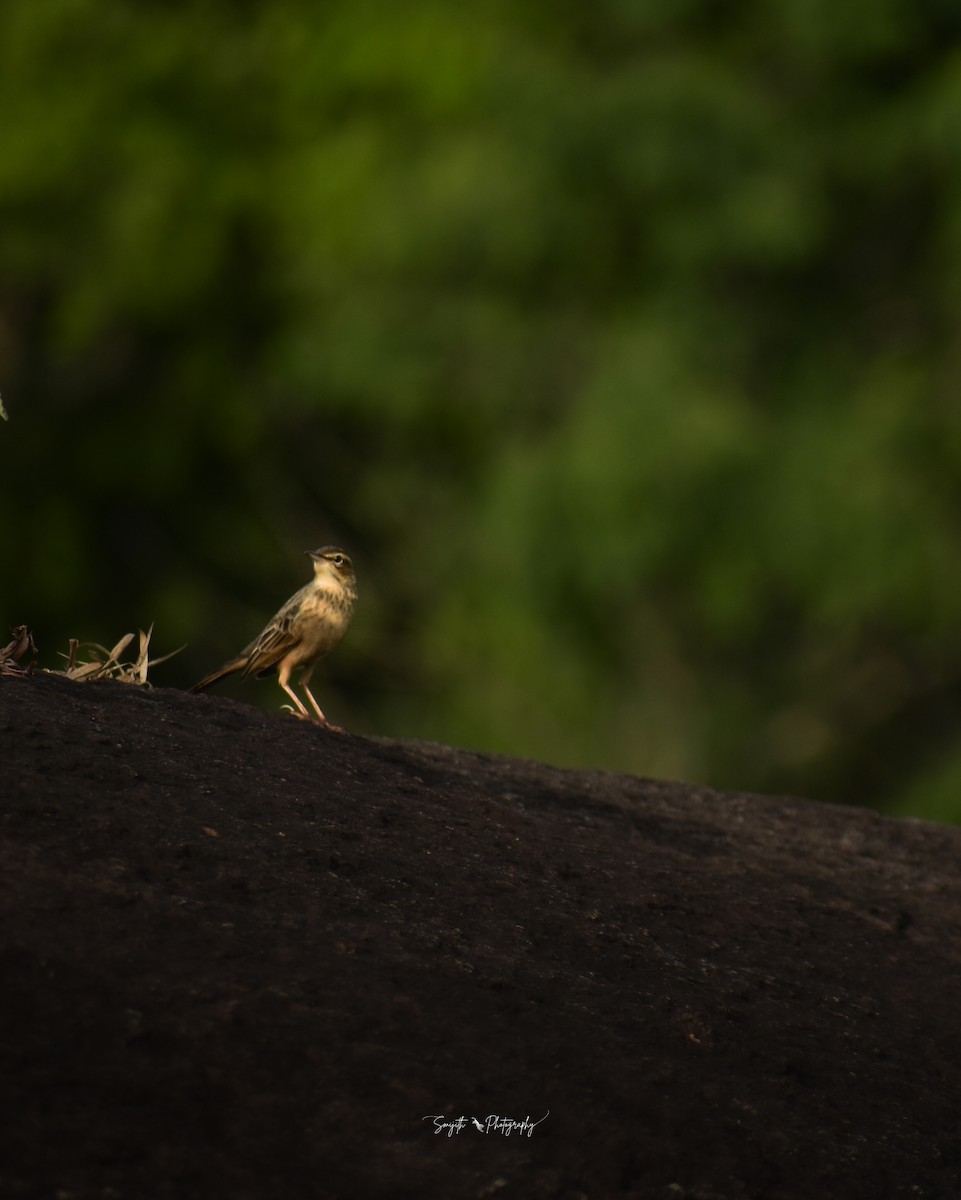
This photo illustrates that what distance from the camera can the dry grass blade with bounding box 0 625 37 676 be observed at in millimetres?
4887

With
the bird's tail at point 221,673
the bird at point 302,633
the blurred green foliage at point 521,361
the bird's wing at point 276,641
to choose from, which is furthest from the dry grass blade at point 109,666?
the blurred green foliage at point 521,361

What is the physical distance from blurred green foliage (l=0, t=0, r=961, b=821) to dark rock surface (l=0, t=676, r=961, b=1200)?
1245cm

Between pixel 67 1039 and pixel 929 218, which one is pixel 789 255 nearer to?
pixel 929 218

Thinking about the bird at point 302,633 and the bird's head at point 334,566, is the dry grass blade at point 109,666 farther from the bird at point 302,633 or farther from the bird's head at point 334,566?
the bird's head at point 334,566

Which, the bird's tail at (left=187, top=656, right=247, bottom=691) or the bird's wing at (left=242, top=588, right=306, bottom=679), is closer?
the bird's tail at (left=187, top=656, right=247, bottom=691)

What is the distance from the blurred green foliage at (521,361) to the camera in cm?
1783

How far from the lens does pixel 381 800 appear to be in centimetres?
481

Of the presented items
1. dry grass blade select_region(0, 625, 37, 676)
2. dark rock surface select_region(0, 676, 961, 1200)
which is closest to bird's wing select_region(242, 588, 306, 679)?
dark rock surface select_region(0, 676, 961, 1200)

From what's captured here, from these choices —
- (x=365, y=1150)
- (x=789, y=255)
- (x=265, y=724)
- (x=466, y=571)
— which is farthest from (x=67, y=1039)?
(x=466, y=571)

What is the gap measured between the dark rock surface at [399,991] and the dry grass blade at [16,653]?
0.25 feet

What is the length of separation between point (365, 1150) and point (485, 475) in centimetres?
1687

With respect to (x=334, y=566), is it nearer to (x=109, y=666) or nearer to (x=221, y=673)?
(x=221, y=673)

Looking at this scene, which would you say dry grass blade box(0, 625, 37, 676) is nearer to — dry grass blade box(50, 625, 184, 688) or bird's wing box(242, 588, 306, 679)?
dry grass blade box(50, 625, 184, 688)

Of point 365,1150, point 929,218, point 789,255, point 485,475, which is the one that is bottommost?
point 365,1150
